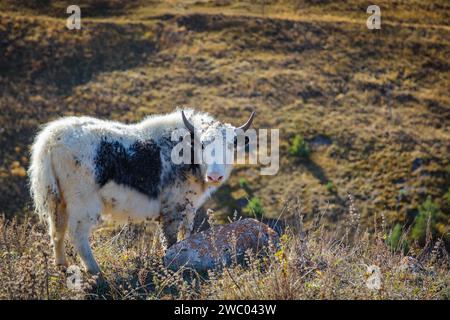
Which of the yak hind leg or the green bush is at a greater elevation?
the yak hind leg

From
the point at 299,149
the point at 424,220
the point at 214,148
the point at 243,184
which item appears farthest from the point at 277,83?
the point at 214,148

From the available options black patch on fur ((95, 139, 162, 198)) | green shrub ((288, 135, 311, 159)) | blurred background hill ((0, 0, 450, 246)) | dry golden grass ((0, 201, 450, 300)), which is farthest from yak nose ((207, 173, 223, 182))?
green shrub ((288, 135, 311, 159))

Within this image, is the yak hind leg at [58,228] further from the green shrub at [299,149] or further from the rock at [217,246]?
the green shrub at [299,149]

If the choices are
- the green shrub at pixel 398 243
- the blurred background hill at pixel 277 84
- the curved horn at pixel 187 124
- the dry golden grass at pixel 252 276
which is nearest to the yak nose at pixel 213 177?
the curved horn at pixel 187 124

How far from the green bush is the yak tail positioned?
1589 centimetres

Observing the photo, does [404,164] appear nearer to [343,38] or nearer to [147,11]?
[343,38]

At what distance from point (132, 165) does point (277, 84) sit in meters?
28.0

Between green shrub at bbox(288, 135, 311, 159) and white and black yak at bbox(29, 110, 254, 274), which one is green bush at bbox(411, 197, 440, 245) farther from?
white and black yak at bbox(29, 110, 254, 274)

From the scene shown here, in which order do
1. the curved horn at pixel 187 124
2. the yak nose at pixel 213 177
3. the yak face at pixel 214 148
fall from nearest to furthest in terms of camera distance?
the yak nose at pixel 213 177 < the yak face at pixel 214 148 < the curved horn at pixel 187 124

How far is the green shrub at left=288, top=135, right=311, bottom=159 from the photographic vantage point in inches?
1142

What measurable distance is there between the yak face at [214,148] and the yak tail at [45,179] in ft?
7.08

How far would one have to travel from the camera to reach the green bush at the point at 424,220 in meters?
22.1

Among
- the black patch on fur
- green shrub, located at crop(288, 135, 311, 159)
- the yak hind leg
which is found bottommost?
green shrub, located at crop(288, 135, 311, 159)

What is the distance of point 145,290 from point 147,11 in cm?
3924
